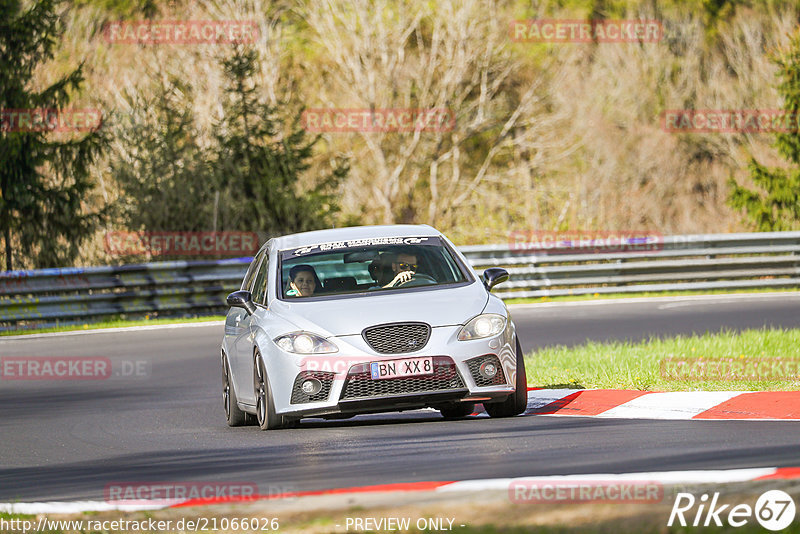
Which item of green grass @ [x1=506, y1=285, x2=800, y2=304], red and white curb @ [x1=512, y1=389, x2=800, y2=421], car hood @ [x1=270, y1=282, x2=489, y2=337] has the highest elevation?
car hood @ [x1=270, y1=282, x2=489, y2=337]

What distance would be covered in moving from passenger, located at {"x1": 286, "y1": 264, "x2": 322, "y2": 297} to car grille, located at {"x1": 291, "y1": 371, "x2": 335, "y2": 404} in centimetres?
105

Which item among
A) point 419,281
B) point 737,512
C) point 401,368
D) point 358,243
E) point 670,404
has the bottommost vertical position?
point 670,404

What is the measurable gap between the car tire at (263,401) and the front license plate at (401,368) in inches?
35.2

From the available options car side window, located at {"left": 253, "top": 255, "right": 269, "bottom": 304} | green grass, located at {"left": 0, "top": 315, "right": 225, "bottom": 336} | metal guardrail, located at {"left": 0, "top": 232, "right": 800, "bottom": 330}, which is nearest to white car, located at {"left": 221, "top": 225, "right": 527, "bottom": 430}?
car side window, located at {"left": 253, "top": 255, "right": 269, "bottom": 304}

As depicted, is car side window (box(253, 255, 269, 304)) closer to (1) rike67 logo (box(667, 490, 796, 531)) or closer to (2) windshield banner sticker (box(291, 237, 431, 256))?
(2) windshield banner sticker (box(291, 237, 431, 256))

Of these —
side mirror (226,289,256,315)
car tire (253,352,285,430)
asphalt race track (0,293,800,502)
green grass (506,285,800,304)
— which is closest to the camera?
asphalt race track (0,293,800,502)

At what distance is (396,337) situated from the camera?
1010cm

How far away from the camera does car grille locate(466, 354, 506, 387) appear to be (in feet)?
33.2

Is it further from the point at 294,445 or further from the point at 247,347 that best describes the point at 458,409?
the point at 294,445

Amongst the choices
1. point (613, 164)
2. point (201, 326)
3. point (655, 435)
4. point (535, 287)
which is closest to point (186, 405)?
point (655, 435)

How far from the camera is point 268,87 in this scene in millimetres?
44562

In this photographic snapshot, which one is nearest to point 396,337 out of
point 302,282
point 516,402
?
point 516,402

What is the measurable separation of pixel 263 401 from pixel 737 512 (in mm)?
5429

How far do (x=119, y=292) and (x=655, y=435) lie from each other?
17.2m
